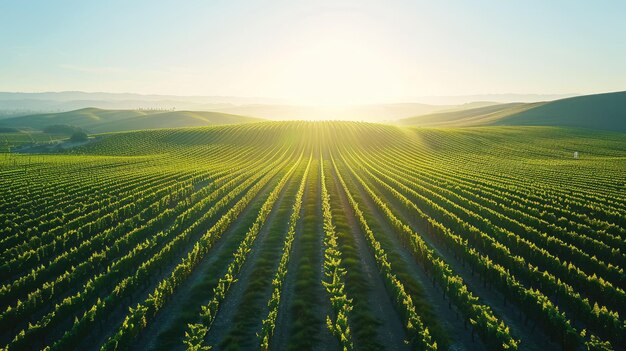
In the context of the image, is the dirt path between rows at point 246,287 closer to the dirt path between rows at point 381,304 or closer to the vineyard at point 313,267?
the vineyard at point 313,267

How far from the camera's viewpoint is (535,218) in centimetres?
2459

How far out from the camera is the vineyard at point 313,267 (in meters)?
13.3

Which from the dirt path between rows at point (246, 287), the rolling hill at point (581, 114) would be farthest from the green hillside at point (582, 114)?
the dirt path between rows at point (246, 287)

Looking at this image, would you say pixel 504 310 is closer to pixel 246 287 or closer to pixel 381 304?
pixel 381 304

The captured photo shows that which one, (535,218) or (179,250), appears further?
(535,218)

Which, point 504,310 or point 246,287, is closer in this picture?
point 504,310

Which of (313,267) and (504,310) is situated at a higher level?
(313,267)

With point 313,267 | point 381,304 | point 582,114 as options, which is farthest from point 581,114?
point 381,304

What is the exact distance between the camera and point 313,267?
19672 millimetres

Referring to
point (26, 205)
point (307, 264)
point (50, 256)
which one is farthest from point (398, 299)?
point (26, 205)

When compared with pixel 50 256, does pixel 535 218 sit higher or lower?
higher

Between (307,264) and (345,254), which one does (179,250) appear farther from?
(345,254)

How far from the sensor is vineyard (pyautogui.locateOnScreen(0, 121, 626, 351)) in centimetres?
1332

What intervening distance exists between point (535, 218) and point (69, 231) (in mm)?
31352
